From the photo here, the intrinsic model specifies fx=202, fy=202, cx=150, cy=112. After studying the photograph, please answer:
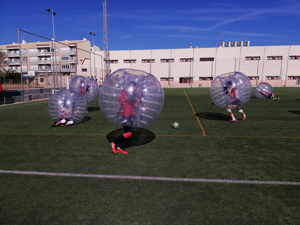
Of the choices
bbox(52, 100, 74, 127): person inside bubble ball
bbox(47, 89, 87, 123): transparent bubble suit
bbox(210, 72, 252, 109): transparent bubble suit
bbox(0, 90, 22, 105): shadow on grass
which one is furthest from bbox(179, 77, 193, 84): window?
bbox(52, 100, 74, 127): person inside bubble ball

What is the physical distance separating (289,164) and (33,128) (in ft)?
31.3

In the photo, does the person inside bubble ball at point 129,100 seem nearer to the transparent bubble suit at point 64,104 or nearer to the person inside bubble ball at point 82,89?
the transparent bubble suit at point 64,104

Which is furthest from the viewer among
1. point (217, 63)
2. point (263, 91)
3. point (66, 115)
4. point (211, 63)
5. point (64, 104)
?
point (211, 63)

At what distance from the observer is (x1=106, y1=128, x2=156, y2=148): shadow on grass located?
6883 millimetres

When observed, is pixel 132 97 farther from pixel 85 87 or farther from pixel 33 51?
pixel 33 51

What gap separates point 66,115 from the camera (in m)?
9.07

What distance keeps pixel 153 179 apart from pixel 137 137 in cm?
322

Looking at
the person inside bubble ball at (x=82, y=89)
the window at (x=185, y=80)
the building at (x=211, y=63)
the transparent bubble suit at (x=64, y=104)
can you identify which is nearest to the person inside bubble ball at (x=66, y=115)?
the transparent bubble suit at (x=64, y=104)

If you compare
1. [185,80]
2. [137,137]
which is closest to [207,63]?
[185,80]

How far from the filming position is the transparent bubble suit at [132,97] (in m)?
5.33

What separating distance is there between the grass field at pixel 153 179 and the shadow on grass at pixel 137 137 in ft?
0.12

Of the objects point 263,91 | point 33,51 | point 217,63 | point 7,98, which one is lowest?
point 7,98

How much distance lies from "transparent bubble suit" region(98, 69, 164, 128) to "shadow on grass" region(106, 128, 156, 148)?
1.42m

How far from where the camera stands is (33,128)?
8.98 metres
